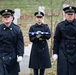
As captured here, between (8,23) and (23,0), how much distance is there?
23270 millimetres

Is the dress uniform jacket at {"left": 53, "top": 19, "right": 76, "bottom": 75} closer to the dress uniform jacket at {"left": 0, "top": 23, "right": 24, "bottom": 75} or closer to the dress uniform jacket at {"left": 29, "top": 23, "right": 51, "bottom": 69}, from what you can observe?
the dress uniform jacket at {"left": 0, "top": 23, "right": 24, "bottom": 75}

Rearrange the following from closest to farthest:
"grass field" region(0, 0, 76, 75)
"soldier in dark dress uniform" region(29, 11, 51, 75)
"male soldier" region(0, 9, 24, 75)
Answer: "male soldier" region(0, 9, 24, 75) → "soldier in dark dress uniform" region(29, 11, 51, 75) → "grass field" region(0, 0, 76, 75)

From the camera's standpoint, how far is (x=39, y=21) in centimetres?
928

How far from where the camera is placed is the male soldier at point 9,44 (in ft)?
26.6

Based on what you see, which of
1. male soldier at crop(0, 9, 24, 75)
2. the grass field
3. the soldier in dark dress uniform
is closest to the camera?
male soldier at crop(0, 9, 24, 75)

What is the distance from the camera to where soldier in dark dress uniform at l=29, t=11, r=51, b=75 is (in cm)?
926

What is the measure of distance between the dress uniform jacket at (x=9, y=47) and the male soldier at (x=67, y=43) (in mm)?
923

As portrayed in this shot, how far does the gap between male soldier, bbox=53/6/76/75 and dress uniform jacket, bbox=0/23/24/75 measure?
3.03ft

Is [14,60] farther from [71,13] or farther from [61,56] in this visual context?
[71,13]

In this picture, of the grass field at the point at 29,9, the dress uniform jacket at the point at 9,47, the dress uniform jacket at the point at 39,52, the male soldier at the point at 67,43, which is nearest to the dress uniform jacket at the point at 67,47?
the male soldier at the point at 67,43

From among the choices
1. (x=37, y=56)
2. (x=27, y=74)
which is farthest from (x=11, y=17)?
(x=27, y=74)

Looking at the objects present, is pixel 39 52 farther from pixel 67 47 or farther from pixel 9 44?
pixel 9 44

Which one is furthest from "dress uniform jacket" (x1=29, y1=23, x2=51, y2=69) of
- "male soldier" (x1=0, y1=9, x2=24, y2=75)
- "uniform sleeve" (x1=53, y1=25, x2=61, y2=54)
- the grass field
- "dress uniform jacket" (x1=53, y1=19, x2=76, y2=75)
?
the grass field

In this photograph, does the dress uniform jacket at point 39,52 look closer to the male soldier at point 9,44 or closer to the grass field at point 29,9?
the male soldier at point 9,44
